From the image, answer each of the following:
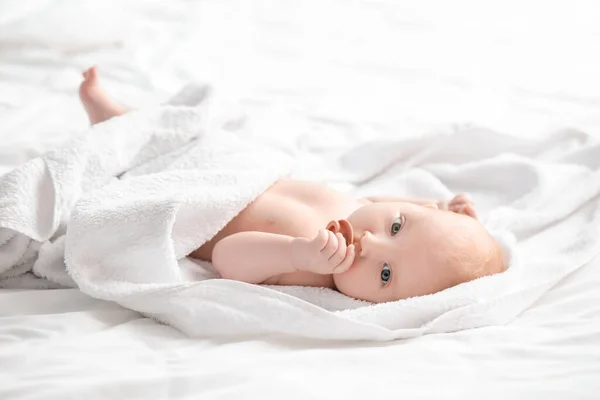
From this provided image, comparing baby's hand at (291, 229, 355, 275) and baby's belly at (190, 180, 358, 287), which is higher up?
baby's hand at (291, 229, 355, 275)

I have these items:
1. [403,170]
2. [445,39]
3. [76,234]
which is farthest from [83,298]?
[445,39]

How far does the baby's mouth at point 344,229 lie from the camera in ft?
3.87

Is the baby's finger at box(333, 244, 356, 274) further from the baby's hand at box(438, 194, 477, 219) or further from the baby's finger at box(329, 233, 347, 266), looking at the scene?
the baby's hand at box(438, 194, 477, 219)

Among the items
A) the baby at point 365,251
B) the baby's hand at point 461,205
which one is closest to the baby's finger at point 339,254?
the baby at point 365,251

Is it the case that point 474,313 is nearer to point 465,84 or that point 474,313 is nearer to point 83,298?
point 83,298

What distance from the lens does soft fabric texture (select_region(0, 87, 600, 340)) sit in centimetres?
109

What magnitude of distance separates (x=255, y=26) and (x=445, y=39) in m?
0.51

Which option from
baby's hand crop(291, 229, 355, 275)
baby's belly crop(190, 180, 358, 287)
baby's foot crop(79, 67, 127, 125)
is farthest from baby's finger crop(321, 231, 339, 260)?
baby's foot crop(79, 67, 127, 125)

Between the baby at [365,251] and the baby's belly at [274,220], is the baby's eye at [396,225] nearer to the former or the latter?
the baby at [365,251]

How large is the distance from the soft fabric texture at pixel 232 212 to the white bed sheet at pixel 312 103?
0.12 feet

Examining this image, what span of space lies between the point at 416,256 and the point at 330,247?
0.42 feet

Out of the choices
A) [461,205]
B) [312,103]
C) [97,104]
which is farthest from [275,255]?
[312,103]

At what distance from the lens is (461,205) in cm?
137

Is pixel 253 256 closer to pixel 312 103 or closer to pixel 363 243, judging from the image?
pixel 363 243
